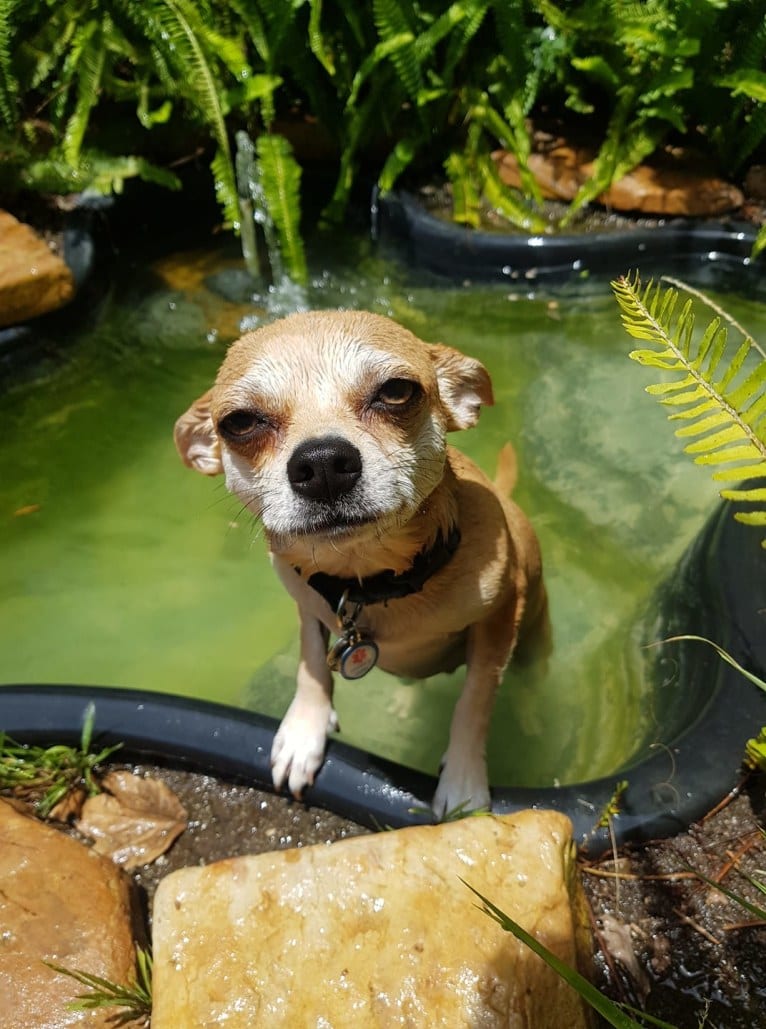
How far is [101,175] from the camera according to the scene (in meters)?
5.38

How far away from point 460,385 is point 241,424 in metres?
0.80

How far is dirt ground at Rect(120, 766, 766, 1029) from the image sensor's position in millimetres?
1760

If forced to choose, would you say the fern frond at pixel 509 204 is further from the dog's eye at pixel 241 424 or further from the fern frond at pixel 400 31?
the dog's eye at pixel 241 424

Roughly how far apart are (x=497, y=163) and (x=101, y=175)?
317 centimetres

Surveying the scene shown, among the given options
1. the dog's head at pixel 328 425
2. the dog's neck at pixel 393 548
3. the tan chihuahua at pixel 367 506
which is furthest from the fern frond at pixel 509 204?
the dog's neck at pixel 393 548

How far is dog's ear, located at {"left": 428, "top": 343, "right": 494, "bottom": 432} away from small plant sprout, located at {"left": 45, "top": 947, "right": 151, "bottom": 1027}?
184 cm

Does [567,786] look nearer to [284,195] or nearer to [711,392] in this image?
[711,392]

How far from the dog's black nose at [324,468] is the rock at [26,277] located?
3.88m

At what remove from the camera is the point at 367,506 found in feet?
6.17

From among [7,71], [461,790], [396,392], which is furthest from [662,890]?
[7,71]

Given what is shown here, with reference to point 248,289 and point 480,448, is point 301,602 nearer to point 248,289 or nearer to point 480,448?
point 480,448

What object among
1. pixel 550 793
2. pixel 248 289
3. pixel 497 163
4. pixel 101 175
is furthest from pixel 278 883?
pixel 497 163

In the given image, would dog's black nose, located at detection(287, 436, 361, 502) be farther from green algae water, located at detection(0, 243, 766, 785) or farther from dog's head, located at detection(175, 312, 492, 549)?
green algae water, located at detection(0, 243, 766, 785)

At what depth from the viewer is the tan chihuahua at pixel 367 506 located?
192 centimetres
